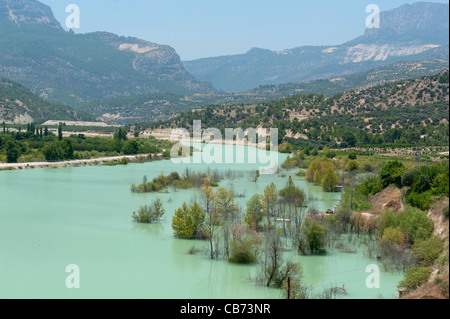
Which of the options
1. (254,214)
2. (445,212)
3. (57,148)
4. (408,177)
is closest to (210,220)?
(254,214)

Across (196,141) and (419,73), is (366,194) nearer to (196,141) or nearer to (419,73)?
(196,141)

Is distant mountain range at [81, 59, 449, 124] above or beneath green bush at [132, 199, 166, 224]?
above

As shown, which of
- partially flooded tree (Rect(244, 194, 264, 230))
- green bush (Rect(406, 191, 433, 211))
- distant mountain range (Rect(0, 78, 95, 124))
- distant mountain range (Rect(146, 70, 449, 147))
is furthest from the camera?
distant mountain range (Rect(0, 78, 95, 124))

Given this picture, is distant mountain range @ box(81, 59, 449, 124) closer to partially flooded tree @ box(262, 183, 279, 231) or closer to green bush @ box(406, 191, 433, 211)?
partially flooded tree @ box(262, 183, 279, 231)

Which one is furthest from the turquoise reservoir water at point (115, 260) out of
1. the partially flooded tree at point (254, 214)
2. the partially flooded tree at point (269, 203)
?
the partially flooded tree at point (269, 203)

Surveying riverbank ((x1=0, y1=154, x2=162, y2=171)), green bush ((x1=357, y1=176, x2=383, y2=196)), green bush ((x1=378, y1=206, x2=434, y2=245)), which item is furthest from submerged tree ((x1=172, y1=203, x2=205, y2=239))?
riverbank ((x1=0, y1=154, x2=162, y2=171))

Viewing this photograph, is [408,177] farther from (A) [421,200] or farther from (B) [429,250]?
(B) [429,250]

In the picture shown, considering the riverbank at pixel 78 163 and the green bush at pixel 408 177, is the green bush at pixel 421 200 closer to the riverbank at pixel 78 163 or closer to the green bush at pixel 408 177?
the green bush at pixel 408 177

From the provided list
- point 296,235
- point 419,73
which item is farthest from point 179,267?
point 419,73
